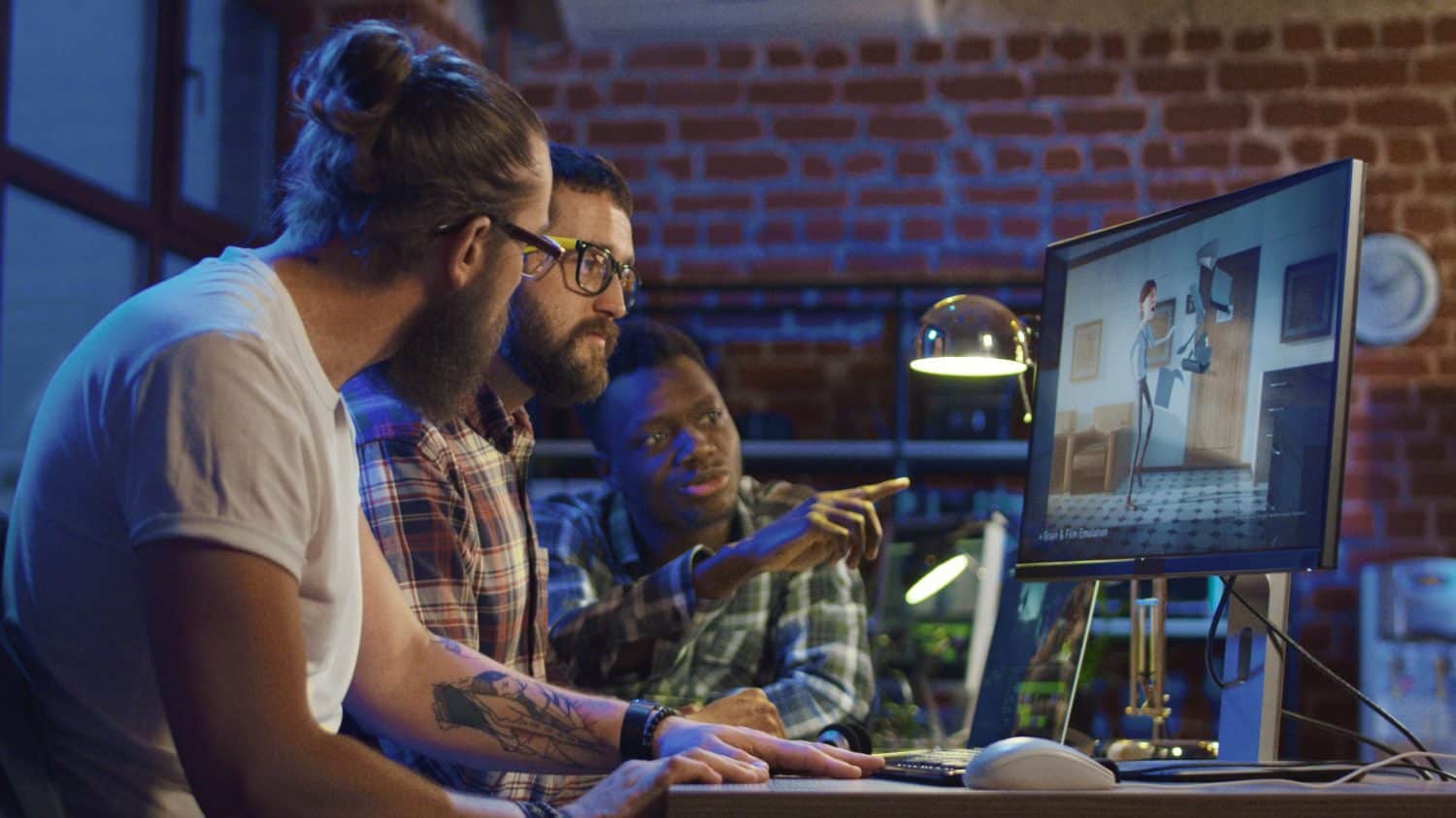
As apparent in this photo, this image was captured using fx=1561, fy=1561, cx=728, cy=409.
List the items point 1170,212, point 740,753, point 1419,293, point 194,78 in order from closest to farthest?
point 740,753 → point 1170,212 → point 194,78 → point 1419,293

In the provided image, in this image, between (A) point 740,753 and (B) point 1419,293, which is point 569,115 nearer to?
(B) point 1419,293

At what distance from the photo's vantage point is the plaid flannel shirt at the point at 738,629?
222 cm

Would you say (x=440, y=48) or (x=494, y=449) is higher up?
(x=440, y=48)

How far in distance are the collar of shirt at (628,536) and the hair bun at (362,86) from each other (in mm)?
1372

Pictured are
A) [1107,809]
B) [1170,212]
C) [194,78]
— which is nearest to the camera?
[1107,809]

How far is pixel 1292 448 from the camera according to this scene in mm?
1266

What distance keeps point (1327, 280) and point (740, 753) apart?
0.61 meters

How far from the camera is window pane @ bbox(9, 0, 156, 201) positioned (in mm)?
3104

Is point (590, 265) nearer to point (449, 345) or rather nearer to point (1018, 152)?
point (449, 345)

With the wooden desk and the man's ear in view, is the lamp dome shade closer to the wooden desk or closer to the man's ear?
the man's ear

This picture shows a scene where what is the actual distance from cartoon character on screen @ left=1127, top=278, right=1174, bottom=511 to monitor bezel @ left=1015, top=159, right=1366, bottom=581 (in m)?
0.07

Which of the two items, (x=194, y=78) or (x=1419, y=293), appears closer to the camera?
(x=194, y=78)

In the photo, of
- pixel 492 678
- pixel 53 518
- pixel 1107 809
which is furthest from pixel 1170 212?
pixel 53 518

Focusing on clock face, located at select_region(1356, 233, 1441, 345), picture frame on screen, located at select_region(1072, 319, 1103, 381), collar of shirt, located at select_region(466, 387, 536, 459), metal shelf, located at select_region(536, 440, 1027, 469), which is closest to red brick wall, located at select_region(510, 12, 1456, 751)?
clock face, located at select_region(1356, 233, 1441, 345)
